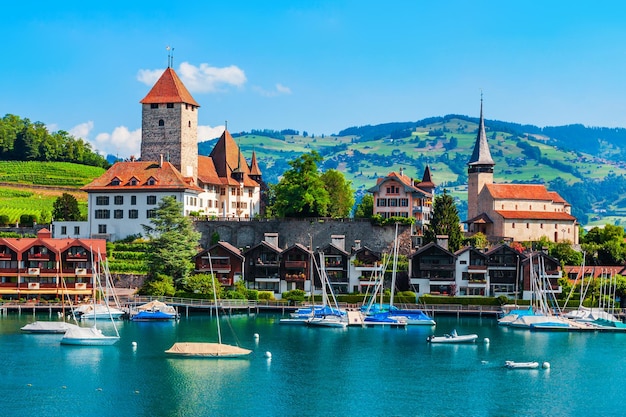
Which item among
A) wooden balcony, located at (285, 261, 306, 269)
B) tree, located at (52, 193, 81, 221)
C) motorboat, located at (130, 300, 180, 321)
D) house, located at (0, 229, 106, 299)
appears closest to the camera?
motorboat, located at (130, 300, 180, 321)

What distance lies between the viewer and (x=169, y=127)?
11312cm

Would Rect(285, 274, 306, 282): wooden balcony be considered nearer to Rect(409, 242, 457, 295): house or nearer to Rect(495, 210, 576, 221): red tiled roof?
Rect(409, 242, 457, 295): house

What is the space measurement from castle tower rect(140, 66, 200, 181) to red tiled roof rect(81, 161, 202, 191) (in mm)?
2218

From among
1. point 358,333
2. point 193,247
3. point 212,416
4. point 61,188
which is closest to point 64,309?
point 193,247

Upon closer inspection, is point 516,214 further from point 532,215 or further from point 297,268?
point 297,268

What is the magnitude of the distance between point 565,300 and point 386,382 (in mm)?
39663

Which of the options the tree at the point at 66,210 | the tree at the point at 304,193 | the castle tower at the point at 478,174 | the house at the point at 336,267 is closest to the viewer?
the house at the point at 336,267

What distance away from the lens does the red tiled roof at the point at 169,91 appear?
113 m

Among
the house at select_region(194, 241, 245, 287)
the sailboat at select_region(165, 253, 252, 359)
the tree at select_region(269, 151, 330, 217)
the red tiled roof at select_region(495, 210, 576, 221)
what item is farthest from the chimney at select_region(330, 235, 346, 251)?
the sailboat at select_region(165, 253, 252, 359)

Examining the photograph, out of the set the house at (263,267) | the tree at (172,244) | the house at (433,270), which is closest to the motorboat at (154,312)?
the tree at (172,244)

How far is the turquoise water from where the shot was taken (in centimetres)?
5525

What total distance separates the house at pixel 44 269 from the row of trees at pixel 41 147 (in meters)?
62.9

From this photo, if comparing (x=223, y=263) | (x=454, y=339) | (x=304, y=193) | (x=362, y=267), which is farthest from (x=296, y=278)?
(x=454, y=339)

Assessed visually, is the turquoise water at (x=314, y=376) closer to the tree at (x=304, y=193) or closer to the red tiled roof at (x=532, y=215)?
the tree at (x=304, y=193)
